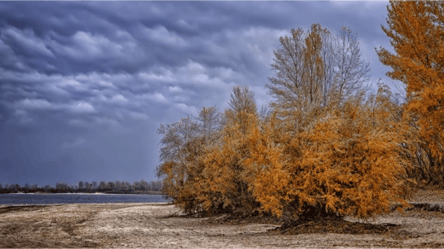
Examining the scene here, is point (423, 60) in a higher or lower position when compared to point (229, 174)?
higher

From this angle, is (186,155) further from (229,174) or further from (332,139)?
(332,139)

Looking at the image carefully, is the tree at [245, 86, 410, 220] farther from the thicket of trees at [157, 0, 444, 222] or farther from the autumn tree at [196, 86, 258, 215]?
the autumn tree at [196, 86, 258, 215]

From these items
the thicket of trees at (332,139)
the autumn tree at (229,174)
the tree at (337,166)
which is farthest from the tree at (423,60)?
the autumn tree at (229,174)

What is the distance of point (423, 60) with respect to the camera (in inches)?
730

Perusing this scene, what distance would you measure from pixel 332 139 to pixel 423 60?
7.31 meters

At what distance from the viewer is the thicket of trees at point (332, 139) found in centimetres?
1438

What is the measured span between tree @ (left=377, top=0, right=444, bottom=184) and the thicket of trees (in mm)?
46

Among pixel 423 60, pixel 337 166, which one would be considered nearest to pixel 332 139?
pixel 337 166

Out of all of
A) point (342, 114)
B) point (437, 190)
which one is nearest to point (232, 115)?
point (437, 190)

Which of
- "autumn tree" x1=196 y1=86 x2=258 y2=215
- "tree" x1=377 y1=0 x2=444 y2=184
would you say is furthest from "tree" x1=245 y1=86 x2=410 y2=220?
"autumn tree" x1=196 y1=86 x2=258 y2=215

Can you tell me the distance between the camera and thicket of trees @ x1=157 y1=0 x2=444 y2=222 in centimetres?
1438

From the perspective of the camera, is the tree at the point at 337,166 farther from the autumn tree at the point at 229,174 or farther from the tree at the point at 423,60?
the autumn tree at the point at 229,174

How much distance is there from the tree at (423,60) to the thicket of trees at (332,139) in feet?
0.15

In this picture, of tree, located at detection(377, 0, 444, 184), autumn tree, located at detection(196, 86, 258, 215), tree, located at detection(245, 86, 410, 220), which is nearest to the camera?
tree, located at detection(245, 86, 410, 220)
